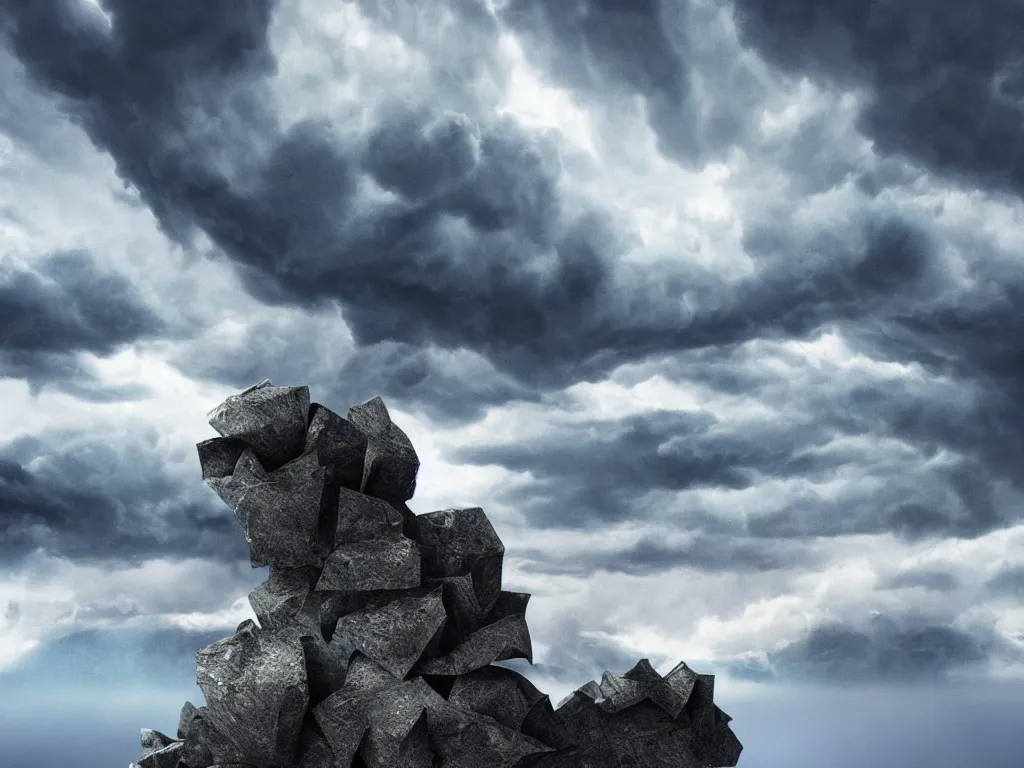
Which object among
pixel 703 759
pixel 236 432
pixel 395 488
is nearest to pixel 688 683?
pixel 703 759

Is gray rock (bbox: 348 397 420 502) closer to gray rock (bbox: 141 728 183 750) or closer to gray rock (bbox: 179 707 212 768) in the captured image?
gray rock (bbox: 179 707 212 768)

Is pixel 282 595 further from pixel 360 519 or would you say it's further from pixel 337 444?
pixel 337 444

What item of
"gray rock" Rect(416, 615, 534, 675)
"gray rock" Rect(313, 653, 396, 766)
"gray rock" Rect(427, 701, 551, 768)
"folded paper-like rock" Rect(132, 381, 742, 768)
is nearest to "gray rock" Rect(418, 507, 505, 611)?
"folded paper-like rock" Rect(132, 381, 742, 768)

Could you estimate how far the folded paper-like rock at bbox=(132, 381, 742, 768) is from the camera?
18766mm

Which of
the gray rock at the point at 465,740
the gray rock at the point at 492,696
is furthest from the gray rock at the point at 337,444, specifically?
the gray rock at the point at 465,740

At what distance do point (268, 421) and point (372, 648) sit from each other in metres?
5.22

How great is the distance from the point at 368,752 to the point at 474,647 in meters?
2.95

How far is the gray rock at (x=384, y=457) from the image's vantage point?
21.4 m

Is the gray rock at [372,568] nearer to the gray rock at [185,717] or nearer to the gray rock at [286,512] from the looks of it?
the gray rock at [286,512]

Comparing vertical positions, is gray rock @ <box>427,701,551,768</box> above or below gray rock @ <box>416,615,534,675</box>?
below

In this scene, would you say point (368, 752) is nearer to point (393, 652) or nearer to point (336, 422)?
point (393, 652)

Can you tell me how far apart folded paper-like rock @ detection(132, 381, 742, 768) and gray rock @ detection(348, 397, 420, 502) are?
0.04 metres

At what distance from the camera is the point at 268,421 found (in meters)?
20.3

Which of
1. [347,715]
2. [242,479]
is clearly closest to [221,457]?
[242,479]
